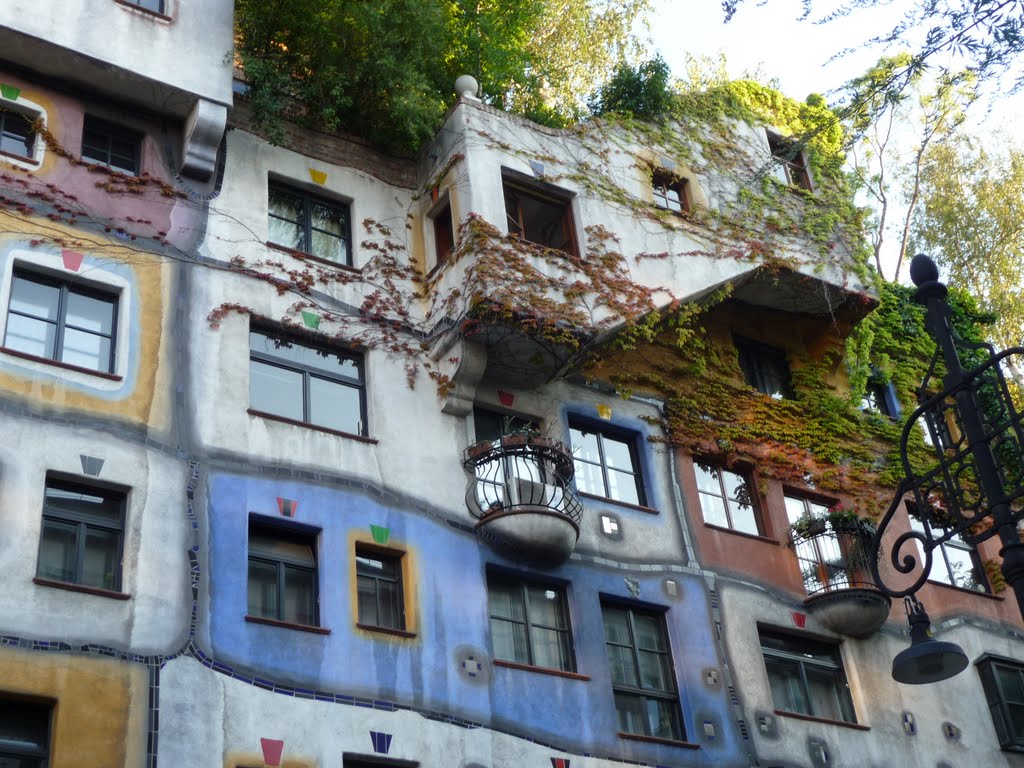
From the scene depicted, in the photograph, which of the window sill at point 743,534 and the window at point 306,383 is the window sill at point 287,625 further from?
the window sill at point 743,534

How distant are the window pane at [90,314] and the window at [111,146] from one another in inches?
80.6

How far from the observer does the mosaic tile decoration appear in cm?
1223

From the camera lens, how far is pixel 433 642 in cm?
1334

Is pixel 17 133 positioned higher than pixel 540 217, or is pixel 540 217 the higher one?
pixel 540 217

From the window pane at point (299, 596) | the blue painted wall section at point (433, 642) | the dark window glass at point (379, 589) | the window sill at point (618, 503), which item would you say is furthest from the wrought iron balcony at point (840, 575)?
the window pane at point (299, 596)

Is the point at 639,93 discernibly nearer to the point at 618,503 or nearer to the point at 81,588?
the point at 618,503

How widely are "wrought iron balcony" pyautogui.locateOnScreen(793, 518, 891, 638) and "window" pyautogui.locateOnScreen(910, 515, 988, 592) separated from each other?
218cm

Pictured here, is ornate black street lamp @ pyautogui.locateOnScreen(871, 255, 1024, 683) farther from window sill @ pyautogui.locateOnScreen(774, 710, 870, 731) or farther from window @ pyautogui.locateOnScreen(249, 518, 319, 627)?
window @ pyautogui.locateOnScreen(249, 518, 319, 627)

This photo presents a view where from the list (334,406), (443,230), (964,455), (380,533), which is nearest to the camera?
(964,455)

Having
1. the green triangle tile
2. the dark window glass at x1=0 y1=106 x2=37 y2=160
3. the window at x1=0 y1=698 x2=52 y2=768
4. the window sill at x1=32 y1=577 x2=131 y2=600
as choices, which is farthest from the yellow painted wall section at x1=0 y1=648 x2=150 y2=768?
the dark window glass at x1=0 y1=106 x2=37 y2=160

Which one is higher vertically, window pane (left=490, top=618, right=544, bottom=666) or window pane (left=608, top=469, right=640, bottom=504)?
window pane (left=608, top=469, right=640, bottom=504)

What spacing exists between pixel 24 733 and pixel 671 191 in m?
12.8

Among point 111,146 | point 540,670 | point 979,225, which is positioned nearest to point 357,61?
point 111,146

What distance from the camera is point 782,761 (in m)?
15.1
